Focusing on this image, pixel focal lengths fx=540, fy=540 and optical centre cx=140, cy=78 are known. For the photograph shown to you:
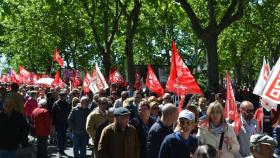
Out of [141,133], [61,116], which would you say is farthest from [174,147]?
[61,116]

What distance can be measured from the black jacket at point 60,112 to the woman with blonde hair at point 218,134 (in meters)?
7.29

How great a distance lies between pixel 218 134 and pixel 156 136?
82 cm

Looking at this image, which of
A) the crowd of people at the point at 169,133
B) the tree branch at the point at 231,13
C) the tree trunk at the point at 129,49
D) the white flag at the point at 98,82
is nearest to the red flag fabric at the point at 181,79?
the crowd of people at the point at 169,133

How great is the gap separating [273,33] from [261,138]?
3470 centimetres

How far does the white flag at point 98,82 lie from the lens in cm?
1525

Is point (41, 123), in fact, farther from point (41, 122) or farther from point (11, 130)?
point (11, 130)

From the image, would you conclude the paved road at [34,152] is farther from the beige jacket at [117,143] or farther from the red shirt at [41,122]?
the beige jacket at [117,143]

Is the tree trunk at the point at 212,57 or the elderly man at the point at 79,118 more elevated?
the tree trunk at the point at 212,57

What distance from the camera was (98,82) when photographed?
50.8 feet

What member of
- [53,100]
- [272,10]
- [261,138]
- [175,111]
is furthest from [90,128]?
[272,10]

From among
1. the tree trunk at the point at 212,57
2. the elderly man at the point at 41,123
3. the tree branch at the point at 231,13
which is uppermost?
the tree branch at the point at 231,13

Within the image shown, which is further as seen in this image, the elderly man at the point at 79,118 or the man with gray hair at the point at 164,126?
the elderly man at the point at 79,118

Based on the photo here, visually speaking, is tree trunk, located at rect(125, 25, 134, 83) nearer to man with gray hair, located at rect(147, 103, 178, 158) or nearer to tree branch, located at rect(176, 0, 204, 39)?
tree branch, located at rect(176, 0, 204, 39)

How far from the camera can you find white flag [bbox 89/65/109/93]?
15246 millimetres
